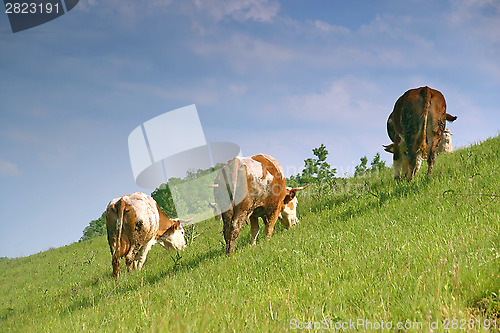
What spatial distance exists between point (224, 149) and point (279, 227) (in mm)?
3165

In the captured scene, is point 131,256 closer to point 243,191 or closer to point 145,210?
point 145,210

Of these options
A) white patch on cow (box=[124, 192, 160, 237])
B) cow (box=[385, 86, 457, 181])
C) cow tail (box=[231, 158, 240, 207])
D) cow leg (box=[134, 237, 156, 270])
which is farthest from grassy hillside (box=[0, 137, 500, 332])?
cow leg (box=[134, 237, 156, 270])

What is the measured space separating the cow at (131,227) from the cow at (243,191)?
3.79m

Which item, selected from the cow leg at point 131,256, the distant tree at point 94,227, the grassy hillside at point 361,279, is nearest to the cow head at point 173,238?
the cow leg at point 131,256

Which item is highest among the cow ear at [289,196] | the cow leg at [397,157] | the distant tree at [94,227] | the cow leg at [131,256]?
the distant tree at [94,227]

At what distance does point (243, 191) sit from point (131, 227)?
4593 mm

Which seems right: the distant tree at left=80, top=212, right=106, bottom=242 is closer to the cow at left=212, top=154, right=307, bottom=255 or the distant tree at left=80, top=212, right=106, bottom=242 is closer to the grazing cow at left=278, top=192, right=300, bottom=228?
the grazing cow at left=278, top=192, right=300, bottom=228

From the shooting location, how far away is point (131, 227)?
33.2 ft

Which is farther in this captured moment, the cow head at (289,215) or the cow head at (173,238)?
the cow head at (173,238)

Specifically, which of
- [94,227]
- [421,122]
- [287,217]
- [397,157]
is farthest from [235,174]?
[94,227]

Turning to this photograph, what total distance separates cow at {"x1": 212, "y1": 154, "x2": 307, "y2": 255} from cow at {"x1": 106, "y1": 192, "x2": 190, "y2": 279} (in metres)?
3.79

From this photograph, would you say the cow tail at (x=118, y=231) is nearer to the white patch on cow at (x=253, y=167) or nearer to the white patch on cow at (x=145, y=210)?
the white patch on cow at (x=145, y=210)

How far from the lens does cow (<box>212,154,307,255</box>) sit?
7430 mm

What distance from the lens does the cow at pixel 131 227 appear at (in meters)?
9.71
